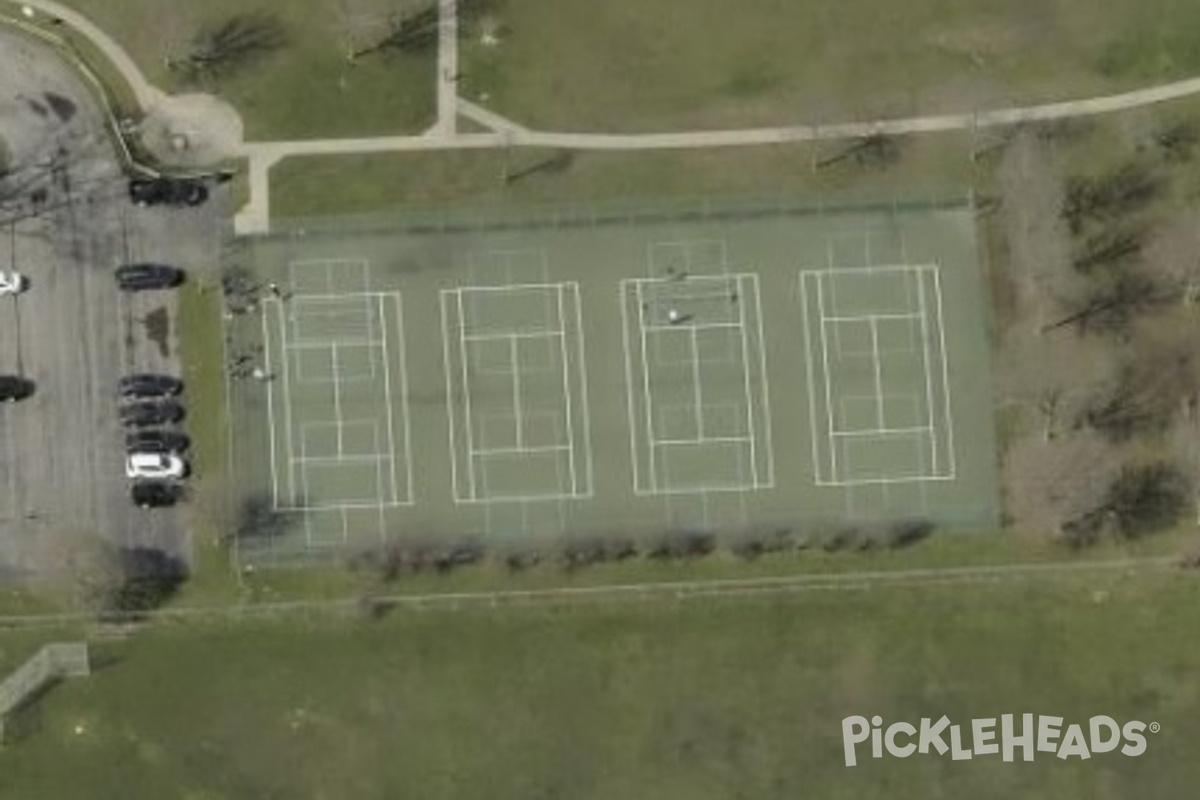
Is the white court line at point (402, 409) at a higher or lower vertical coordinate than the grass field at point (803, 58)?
lower

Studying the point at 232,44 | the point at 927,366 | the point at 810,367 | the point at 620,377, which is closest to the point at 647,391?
the point at 620,377

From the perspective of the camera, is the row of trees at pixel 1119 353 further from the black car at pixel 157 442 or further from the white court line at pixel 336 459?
the black car at pixel 157 442

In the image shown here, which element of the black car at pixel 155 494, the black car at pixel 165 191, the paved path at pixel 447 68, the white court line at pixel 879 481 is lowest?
the white court line at pixel 879 481

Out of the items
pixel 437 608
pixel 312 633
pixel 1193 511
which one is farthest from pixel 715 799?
pixel 1193 511

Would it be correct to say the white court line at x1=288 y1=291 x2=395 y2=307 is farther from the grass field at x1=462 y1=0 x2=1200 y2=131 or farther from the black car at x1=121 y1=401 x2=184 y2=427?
the grass field at x1=462 y1=0 x2=1200 y2=131

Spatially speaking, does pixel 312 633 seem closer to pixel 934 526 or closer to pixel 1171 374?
→ pixel 934 526

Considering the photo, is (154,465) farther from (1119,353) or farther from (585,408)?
(1119,353)

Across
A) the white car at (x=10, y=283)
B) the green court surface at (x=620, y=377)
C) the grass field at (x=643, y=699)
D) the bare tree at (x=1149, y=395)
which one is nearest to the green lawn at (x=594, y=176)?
the green court surface at (x=620, y=377)
